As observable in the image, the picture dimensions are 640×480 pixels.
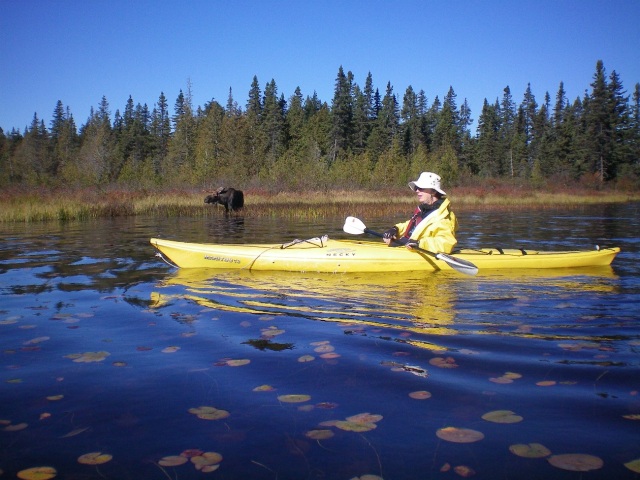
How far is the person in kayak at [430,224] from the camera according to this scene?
7809 mm

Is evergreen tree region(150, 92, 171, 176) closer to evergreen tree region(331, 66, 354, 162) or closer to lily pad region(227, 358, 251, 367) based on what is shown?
evergreen tree region(331, 66, 354, 162)

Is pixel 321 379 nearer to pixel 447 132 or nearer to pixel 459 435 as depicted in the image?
pixel 459 435

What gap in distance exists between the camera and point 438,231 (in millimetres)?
7883

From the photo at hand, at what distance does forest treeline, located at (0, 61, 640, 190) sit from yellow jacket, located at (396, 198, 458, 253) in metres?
22.2

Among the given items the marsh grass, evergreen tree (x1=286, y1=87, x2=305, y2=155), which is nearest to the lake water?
the marsh grass

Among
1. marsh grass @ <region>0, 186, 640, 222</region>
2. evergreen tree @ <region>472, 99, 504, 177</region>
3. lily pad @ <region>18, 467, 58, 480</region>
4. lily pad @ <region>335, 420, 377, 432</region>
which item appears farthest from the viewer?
evergreen tree @ <region>472, 99, 504, 177</region>

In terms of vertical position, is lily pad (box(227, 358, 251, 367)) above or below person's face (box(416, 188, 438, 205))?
below

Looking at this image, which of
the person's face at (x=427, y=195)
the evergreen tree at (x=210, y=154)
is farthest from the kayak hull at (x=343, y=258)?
the evergreen tree at (x=210, y=154)

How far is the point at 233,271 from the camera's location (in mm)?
8375

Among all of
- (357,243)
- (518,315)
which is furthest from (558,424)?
(357,243)

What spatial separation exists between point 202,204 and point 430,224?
17373 millimetres

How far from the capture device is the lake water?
2533 millimetres

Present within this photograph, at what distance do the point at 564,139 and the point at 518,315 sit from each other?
213ft

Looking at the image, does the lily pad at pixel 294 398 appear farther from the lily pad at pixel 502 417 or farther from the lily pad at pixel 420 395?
the lily pad at pixel 502 417
